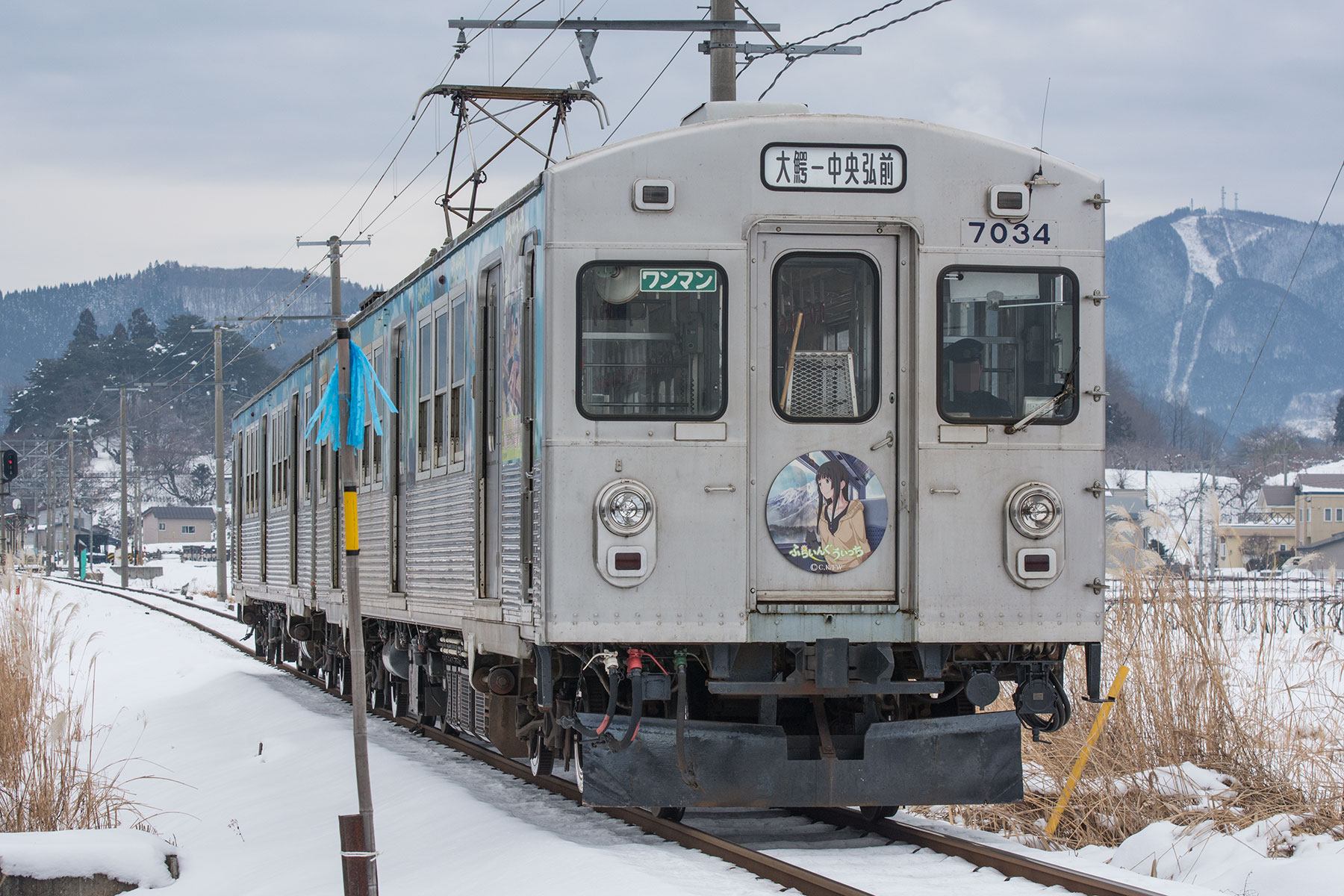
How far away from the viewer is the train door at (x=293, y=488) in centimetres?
1711

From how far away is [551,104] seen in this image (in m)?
14.8

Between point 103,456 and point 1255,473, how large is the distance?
9814 centimetres

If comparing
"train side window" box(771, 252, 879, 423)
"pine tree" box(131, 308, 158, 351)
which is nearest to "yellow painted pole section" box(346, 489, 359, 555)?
"train side window" box(771, 252, 879, 423)

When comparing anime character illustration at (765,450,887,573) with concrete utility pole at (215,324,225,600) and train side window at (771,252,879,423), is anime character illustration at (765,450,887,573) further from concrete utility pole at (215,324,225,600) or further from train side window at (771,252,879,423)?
concrete utility pole at (215,324,225,600)

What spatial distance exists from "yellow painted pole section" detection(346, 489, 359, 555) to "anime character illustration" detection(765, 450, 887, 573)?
2.31 m

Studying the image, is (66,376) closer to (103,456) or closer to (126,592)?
(103,456)

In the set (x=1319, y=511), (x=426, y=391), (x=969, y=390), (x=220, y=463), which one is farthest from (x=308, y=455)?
(x=1319, y=511)

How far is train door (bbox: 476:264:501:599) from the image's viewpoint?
8.77 metres

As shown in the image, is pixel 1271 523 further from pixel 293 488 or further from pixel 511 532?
pixel 511 532

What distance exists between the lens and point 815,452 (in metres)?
7.75

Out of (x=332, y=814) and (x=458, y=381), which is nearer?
(x=458, y=381)

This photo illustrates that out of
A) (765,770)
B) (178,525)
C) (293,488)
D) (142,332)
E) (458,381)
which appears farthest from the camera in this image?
(178,525)

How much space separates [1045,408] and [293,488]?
11.1 meters

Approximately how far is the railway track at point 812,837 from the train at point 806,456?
0.73 feet
